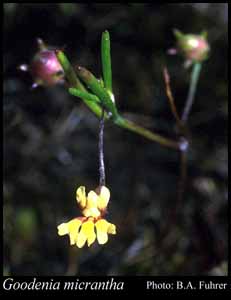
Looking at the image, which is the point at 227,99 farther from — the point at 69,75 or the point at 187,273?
the point at 69,75

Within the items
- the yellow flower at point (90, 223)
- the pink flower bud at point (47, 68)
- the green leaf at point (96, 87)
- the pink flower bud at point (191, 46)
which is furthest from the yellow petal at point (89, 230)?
the pink flower bud at point (191, 46)

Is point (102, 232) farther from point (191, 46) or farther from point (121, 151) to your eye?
point (121, 151)

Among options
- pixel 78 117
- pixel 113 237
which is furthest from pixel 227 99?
pixel 113 237

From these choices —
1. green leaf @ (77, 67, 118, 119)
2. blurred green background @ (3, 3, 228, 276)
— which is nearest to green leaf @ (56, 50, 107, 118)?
green leaf @ (77, 67, 118, 119)

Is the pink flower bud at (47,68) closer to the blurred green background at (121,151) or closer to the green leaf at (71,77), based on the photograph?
the green leaf at (71,77)

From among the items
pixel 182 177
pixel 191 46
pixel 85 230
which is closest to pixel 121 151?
pixel 182 177

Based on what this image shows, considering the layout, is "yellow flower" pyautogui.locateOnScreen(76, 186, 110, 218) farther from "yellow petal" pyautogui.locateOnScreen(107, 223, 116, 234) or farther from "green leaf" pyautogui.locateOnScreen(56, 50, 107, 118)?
"green leaf" pyautogui.locateOnScreen(56, 50, 107, 118)
